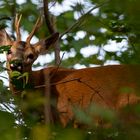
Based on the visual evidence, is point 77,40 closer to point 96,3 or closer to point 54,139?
point 96,3

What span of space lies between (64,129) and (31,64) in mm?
5384

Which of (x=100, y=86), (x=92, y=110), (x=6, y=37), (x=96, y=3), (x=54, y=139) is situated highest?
(x=96, y=3)

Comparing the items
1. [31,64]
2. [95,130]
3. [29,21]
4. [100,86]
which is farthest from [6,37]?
[95,130]

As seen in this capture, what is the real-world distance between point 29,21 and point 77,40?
4.81 ft

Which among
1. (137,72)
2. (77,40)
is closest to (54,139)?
(137,72)

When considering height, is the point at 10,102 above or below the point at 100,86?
above

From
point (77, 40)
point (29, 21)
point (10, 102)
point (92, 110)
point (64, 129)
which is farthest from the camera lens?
point (77, 40)

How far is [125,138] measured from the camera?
1.17 metres

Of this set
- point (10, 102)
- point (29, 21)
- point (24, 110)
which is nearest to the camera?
point (24, 110)

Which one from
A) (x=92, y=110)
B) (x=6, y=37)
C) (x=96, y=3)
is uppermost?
(x=96, y=3)

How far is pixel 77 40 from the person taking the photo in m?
Result: 5.48

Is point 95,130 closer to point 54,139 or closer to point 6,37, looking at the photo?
point 54,139

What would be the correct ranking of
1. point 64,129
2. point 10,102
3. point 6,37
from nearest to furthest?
point 64,129, point 10,102, point 6,37

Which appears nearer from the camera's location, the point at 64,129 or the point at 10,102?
the point at 64,129
